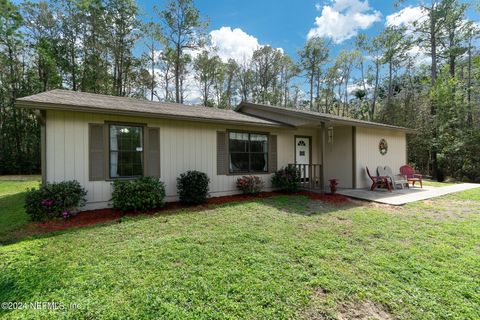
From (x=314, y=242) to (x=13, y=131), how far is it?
24.3 meters

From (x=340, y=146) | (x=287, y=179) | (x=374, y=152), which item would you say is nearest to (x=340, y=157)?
(x=340, y=146)

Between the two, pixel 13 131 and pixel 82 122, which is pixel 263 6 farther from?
pixel 13 131

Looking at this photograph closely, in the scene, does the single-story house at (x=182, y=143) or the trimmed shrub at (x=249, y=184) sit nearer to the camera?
the single-story house at (x=182, y=143)

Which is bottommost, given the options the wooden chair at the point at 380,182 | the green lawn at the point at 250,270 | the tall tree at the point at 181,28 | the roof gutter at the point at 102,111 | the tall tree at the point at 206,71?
the green lawn at the point at 250,270

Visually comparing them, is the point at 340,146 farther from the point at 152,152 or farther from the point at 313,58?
the point at 313,58

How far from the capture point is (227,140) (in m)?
8.18

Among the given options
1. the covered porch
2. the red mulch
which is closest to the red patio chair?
the covered porch

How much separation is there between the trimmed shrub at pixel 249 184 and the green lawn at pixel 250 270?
3.02m

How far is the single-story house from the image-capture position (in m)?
5.60

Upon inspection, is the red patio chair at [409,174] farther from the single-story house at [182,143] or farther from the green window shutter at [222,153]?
the green window shutter at [222,153]

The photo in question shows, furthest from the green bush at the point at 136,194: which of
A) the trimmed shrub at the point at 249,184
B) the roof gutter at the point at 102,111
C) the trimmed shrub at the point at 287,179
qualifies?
the trimmed shrub at the point at 287,179

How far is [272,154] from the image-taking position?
9.17 m

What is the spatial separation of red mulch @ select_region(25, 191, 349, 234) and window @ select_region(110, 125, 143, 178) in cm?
106

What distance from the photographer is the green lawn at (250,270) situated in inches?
90.7
